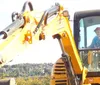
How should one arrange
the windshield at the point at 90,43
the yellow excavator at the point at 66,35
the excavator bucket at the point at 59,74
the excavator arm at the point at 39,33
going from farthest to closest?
the windshield at the point at 90,43 → the excavator bucket at the point at 59,74 → the yellow excavator at the point at 66,35 → the excavator arm at the point at 39,33

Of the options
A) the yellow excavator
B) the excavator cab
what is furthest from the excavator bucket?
the excavator cab

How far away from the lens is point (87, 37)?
8055 millimetres

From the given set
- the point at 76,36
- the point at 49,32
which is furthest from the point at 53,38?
the point at 76,36

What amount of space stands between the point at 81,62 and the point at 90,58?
196 millimetres

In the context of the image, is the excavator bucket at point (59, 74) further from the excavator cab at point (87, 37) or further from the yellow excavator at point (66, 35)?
the excavator cab at point (87, 37)

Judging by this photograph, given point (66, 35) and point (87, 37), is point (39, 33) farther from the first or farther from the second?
point (87, 37)

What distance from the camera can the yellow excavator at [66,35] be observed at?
6.17 metres

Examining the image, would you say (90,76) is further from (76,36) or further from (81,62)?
(76,36)

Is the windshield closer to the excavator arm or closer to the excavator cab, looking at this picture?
the excavator cab

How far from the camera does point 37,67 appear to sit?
3794 centimetres

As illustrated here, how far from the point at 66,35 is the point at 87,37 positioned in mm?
772

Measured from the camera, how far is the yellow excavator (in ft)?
20.2

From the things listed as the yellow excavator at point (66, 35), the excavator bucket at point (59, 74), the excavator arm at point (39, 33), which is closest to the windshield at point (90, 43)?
the yellow excavator at point (66, 35)

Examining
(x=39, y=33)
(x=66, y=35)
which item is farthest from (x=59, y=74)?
(x=39, y=33)
